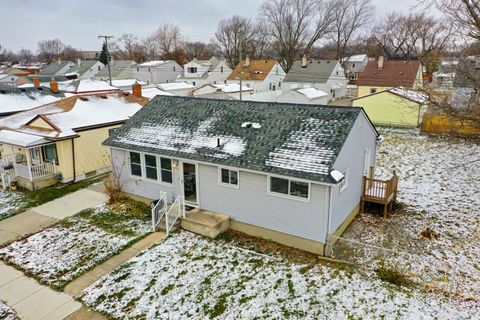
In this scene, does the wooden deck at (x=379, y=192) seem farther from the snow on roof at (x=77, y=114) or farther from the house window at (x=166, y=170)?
the snow on roof at (x=77, y=114)

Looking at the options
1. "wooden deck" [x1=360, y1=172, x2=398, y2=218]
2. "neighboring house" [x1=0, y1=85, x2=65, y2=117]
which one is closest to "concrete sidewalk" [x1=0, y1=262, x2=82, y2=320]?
"wooden deck" [x1=360, y1=172, x2=398, y2=218]

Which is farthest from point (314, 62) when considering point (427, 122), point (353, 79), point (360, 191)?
point (360, 191)

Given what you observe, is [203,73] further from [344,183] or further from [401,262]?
[401,262]

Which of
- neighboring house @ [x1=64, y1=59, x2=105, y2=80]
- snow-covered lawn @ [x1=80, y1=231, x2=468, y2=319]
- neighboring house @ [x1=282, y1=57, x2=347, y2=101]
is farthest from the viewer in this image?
neighboring house @ [x1=64, y1=59, x2=105, y2=80]

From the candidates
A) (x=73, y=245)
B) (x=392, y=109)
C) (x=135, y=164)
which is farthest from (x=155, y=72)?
(x=73, y=245)

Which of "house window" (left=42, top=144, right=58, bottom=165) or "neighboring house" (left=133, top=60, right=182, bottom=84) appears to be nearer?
"house window" (left=42, top=144, right=58, bottom=165)

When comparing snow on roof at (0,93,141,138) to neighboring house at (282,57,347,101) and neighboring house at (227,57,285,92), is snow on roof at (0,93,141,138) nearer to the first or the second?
neighboring house at (227,57,285,92)
